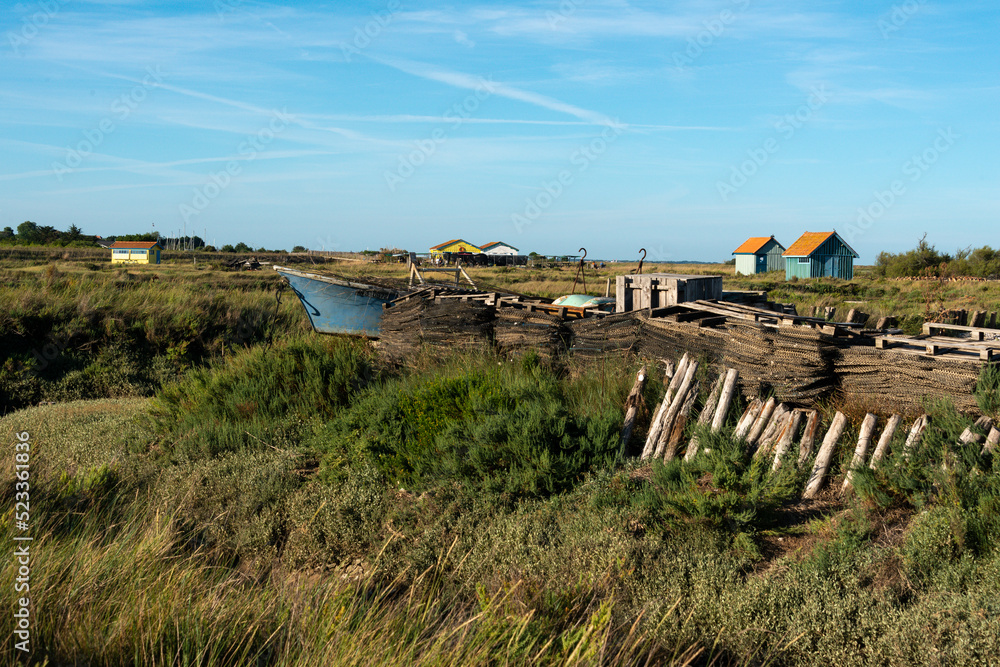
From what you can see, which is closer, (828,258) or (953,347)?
(953,347)

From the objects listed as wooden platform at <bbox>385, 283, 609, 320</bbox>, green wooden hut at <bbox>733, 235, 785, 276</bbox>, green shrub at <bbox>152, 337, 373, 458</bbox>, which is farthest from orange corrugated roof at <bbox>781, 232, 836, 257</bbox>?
green shrub at <bbox>152, 337, 373, 458</bbox>

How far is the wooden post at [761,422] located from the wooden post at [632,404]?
1.29 meters

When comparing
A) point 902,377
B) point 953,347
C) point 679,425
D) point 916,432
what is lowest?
point 679,425

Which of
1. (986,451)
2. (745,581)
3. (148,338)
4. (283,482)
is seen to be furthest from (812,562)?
(148,338)

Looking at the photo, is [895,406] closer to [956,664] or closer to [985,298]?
[956,664]

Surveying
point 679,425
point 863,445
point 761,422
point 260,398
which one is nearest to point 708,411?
point 679,425

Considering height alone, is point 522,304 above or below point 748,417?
above

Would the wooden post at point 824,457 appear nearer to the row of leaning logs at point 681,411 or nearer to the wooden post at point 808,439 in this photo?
the wooden post at point 808,439

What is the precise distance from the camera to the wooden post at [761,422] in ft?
21.1

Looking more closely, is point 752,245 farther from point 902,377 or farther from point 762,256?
point 902,377

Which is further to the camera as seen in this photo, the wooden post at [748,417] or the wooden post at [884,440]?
the wooden post at [748,417]

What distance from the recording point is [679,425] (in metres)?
7.01

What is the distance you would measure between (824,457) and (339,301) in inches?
525

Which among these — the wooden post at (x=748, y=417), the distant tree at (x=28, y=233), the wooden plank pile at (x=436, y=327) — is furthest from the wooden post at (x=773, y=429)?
the distant tree at (x=28, y=233)
